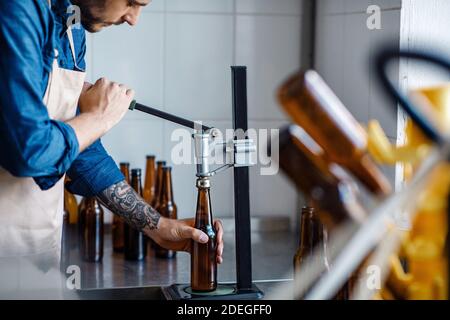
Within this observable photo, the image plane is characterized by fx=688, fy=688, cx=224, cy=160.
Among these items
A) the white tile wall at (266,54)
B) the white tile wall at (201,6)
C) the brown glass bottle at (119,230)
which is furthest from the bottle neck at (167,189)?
the white tile wall at (201,6)

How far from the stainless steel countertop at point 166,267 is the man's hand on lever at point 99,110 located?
17.4 inches

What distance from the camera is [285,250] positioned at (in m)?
1.81

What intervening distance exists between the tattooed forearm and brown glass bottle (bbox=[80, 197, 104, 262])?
359 millimetres

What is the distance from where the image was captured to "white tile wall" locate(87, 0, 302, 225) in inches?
75.1

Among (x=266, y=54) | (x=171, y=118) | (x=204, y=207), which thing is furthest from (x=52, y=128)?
(x=266, y=54)

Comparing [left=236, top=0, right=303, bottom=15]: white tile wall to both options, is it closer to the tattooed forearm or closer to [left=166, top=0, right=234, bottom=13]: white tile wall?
[left=166, top=0, right=234, bottom=13]: white tile wall

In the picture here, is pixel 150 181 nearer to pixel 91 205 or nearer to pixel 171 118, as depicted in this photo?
pixel 91 205

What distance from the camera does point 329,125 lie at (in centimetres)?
57

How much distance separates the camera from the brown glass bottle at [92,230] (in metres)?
1.70

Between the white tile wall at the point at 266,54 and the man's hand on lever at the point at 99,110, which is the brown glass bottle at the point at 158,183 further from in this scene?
the man's hand on lever at the point at 99,110

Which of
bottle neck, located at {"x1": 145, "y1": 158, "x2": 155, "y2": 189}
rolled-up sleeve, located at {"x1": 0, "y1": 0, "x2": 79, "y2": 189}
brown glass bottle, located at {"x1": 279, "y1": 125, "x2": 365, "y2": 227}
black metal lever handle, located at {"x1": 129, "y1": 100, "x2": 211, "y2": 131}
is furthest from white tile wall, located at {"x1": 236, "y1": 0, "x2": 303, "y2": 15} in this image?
brown glass bottle, located at {"x1": 279, "y1": 125, "x2": 365, "y2": 227}

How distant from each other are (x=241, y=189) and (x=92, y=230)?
69 centimetres
